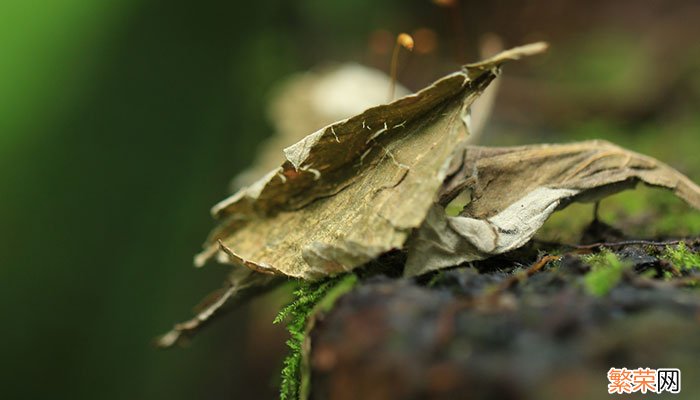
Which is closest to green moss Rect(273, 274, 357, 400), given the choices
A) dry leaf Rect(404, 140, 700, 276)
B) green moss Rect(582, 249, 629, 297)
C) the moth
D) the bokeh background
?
the moth

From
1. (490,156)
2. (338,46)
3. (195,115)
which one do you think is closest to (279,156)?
(195,115)

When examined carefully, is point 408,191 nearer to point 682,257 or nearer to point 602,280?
point 602,280

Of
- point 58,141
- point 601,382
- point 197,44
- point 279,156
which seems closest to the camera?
point 601,382

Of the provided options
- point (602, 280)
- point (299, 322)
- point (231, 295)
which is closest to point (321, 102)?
point (231, 295)

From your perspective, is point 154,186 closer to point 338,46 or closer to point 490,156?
point 338,46

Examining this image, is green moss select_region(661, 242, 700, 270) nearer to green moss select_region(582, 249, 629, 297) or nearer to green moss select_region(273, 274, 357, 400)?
green moss select_region(582, 249, 629, 297)
